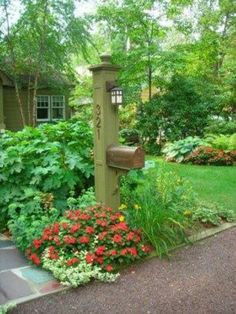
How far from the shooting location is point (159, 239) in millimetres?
4328

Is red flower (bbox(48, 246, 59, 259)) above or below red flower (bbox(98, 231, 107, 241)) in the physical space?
below

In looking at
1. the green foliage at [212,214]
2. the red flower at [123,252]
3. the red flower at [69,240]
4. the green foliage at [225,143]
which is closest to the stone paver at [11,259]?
the red flower at [69,240]

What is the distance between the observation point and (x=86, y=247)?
12.8 feet

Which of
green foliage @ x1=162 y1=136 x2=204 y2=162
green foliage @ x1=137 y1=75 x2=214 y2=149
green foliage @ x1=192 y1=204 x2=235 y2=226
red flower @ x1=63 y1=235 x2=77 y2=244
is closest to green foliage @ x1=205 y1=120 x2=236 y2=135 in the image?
green foliage @ x1=137 y1=75 x2=214 y2=149

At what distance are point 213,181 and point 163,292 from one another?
4902mm

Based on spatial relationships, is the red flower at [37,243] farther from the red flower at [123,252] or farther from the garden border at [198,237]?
the red flower at [123,252]

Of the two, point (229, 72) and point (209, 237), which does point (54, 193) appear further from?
point (229, 72)

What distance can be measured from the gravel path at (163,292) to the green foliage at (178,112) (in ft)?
30.9

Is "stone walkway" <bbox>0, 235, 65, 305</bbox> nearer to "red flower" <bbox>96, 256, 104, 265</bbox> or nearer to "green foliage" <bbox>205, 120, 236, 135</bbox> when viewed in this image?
"red flower" <bbox>96, 256, 104, 265</bbox>

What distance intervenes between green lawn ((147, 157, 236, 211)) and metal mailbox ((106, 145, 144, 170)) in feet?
5.24

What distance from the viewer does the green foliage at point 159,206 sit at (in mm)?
4316

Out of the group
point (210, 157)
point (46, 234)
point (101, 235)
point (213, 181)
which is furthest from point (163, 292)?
point (210, 157)

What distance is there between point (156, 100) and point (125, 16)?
9.83ft

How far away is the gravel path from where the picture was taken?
314cm
